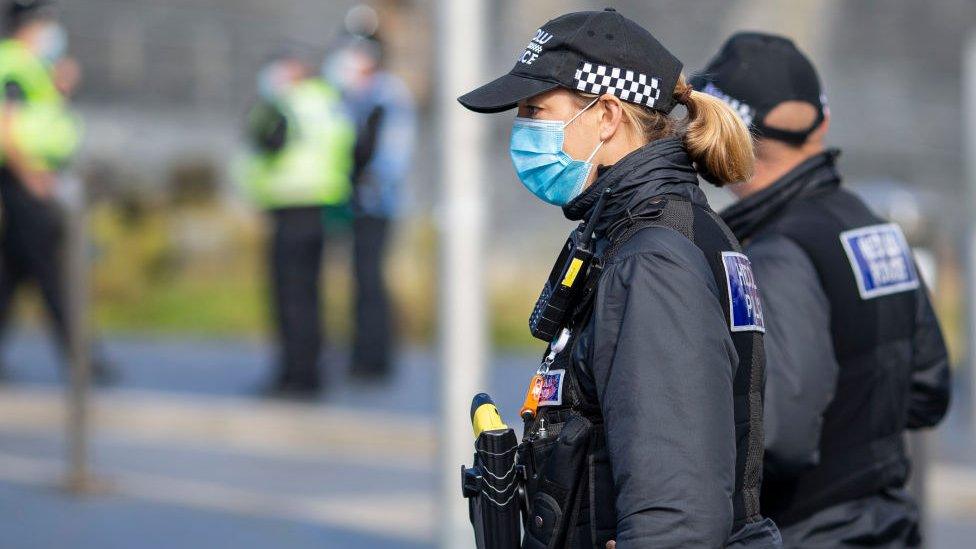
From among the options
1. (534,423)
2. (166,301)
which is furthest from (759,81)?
(166,301)

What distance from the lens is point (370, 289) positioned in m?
10.2

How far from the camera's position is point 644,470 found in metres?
2.24

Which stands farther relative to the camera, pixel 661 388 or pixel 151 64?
pixel 151 64

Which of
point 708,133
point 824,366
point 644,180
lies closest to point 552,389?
point 644,180

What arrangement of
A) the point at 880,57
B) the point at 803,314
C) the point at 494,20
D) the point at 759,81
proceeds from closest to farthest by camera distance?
the point at 803,314, the point at 759,81, the point at 494,20, the point at 880,57

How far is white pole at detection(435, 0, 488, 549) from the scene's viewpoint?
188 inches

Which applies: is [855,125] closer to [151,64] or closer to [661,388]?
[151,64]

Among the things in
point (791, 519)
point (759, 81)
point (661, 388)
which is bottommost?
point (791, 519)

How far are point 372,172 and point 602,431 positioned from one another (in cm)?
777

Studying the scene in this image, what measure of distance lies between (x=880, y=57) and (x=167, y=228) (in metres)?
9.32

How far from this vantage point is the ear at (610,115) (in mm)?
2490

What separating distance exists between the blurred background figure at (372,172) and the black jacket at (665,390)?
7.74 m

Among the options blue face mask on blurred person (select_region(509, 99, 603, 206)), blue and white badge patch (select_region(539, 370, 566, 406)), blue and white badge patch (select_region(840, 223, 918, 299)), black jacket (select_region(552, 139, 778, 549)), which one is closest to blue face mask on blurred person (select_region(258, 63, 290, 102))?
blue and white badge patch (select_region(840, 223, 918, 299))

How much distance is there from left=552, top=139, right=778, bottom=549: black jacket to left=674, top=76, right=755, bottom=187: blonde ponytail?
23 centimetres
